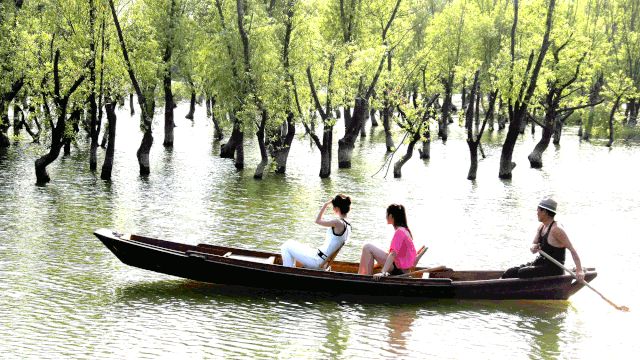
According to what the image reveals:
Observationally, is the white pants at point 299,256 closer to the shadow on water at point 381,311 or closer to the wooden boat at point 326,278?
the wooden boat at point 326,278

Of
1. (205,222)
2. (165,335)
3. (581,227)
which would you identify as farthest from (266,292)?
(581,227)

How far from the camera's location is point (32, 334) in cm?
1648

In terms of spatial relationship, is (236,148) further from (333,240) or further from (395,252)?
(395,252)

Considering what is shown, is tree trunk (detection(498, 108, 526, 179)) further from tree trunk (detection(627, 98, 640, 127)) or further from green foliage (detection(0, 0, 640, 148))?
tree trunk (detection(627, 98, 640, 127))

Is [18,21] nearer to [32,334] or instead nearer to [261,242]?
[261,242]

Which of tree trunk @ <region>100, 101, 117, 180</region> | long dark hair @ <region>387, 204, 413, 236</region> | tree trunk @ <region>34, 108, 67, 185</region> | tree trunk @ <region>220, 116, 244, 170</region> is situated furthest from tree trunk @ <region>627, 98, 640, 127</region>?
long dark hair @ <region>387, 204, 413, 236</region>

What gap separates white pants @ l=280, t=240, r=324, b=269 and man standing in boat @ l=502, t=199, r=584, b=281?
438cm

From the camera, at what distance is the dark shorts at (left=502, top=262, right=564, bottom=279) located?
62.0ft

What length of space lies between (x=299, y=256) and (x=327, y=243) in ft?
2.51

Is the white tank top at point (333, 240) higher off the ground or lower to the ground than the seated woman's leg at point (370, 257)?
higher

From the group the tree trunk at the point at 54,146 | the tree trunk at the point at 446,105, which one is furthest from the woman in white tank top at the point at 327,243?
the tree trunk at the point at 446,105

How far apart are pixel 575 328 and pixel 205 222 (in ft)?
50.2

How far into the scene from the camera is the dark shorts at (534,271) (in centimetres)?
1891

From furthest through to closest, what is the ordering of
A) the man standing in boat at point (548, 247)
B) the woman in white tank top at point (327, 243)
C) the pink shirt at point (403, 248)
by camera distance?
the woman in white tank top at point (327, 243) → the pink shirt at point (403, 248) → the man standing in boat at point (548, 247)
